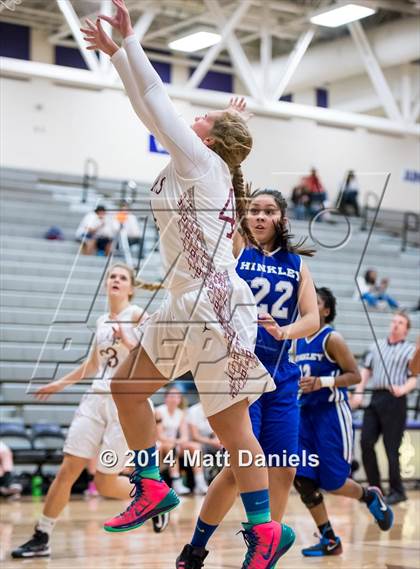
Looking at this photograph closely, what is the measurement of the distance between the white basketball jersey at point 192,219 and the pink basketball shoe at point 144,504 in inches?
29.6

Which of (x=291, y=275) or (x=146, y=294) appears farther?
(x=146, y=294)

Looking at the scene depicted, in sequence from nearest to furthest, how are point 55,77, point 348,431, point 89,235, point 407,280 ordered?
point 348,431
point 89,235
point 55,77
point 407,280

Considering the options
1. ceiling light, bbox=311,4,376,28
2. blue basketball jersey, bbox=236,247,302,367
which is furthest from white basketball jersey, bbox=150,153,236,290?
ceiling light, bbox=311,4,376,28

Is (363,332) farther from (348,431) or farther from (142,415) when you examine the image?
(142,415)

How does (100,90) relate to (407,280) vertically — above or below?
above

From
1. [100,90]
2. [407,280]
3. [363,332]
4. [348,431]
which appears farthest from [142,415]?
[407,280]

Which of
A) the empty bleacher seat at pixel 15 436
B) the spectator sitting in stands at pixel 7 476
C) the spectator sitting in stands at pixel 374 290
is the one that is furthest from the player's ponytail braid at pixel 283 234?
the spectator sitting in stands at pixel 374 290

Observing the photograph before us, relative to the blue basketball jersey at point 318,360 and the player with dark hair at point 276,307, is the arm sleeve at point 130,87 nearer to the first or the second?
the player with dark hair at point 276,307

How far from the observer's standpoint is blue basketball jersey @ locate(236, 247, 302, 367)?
469 centimetres

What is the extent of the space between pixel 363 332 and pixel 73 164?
647 centimetres

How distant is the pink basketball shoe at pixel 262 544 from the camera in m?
3.81

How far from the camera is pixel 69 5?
570 cm

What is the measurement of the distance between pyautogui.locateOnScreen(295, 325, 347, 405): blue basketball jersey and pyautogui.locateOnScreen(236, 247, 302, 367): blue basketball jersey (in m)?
1.83

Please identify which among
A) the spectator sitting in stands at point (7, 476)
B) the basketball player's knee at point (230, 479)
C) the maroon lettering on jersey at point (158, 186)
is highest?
the maroon lettering on jersey at point (158, 186)
